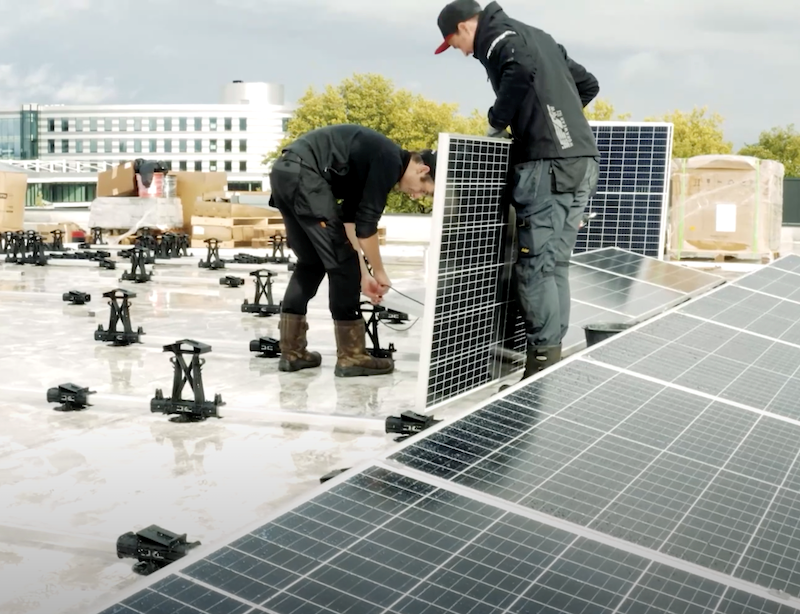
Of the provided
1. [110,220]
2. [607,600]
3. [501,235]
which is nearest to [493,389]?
[501,235]

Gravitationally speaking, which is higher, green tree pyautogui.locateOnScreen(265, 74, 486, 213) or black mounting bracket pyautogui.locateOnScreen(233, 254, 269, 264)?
green tree pyautogui.locateOnScreen(265, 74, 486, 213)

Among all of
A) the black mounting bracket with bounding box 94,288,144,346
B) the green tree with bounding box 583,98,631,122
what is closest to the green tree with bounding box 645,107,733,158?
the green tree with bounding box 583,98,631,122

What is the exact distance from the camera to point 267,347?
7535 millimetres

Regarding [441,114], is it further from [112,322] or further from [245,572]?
[245,572]

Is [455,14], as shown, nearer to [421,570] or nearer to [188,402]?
[188,402]

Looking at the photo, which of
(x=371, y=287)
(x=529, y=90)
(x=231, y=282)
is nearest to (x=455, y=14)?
(x=529, y=90)

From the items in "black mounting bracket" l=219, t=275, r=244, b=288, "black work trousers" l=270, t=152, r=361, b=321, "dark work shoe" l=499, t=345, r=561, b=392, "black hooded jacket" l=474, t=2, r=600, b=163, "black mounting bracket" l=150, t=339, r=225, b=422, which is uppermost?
"black hooded jacket" l=474, t=2, r=600, b=163

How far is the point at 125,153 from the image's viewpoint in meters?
117

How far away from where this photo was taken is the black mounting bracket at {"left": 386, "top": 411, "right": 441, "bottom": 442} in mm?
5055

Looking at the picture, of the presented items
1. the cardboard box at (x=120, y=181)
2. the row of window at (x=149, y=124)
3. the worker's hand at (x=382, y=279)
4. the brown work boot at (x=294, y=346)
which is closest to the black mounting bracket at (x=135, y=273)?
the brown work boot at (x=294, y=346)

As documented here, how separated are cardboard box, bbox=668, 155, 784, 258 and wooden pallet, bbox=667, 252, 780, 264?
0.02 meters

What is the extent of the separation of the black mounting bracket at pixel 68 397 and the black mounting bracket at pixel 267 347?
2059mm

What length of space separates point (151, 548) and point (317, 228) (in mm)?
3171

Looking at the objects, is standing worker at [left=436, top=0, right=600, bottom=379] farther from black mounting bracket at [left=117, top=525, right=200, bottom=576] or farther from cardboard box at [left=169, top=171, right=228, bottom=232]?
cardboard box at [left=169, top=171, right=228, bottom=232]
